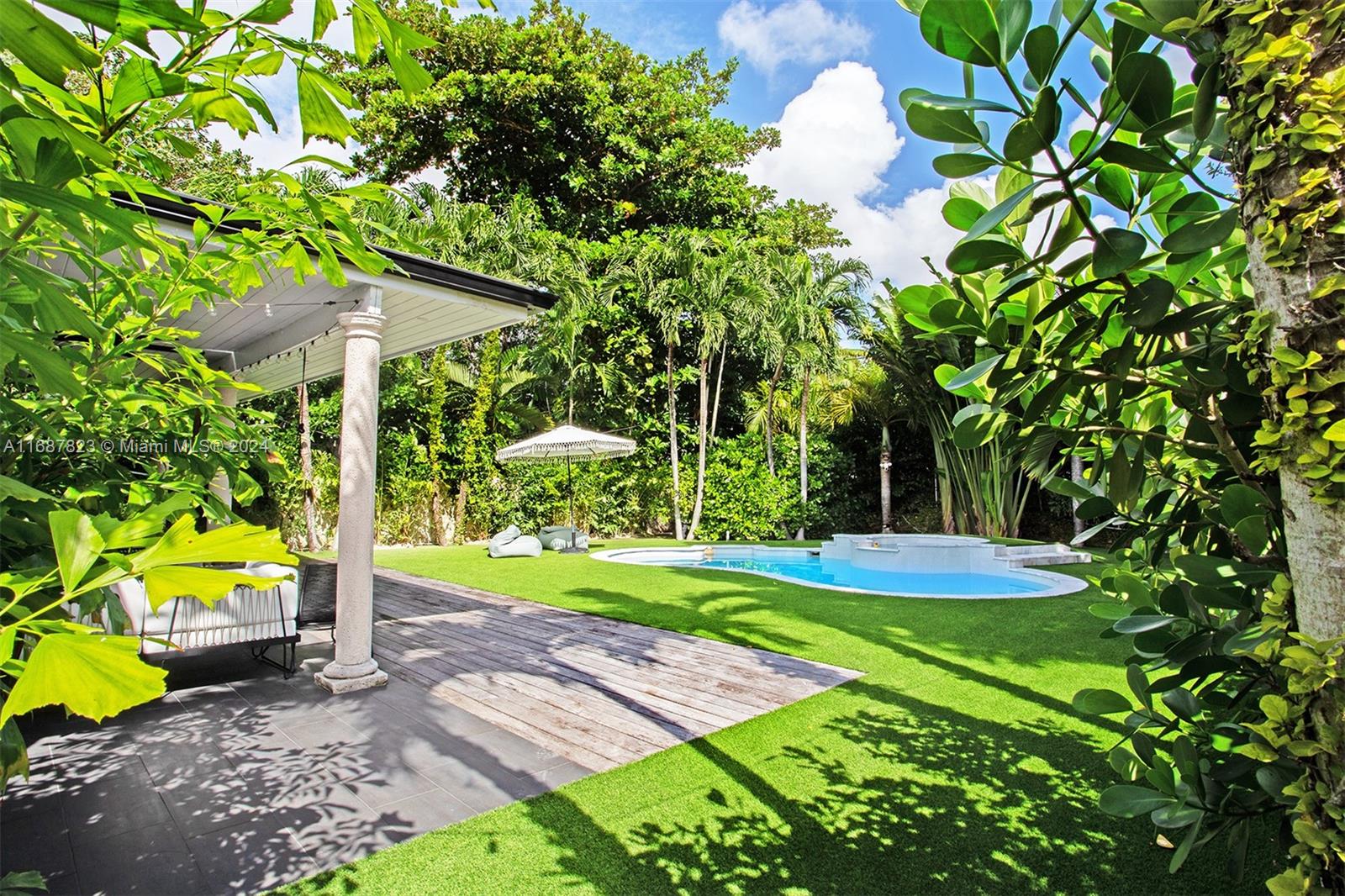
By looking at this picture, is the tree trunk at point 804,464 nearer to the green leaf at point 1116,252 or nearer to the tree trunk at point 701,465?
the tree trunk at point 701,465

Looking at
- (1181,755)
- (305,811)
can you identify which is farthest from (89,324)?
(305,811)

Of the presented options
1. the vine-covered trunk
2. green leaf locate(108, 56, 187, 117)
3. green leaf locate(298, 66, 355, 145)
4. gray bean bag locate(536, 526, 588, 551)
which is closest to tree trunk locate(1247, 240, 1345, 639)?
Answer: the vine-covered trunk

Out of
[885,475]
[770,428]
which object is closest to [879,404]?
[885,475]

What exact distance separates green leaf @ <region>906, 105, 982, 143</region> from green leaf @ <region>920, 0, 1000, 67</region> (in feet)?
0.23

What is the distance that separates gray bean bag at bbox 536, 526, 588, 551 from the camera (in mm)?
14336

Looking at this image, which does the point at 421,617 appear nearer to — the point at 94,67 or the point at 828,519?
the point at 94,67

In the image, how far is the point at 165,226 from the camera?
11.8 feet

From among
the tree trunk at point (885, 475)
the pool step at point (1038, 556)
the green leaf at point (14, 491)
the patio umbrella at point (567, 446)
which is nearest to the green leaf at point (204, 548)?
the green leaf at point (14, 491)

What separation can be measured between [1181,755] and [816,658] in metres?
4.46

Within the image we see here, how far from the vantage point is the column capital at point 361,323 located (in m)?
5.02

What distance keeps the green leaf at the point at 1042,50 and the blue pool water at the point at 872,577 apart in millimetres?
8309

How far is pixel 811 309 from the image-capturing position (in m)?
16.1

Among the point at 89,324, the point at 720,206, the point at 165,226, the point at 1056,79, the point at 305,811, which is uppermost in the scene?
the point at 720,206

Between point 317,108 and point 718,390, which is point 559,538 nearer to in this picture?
point 718,390
